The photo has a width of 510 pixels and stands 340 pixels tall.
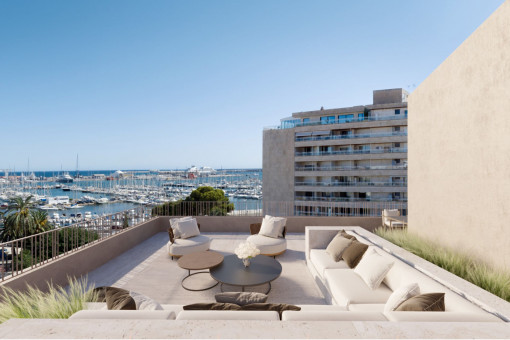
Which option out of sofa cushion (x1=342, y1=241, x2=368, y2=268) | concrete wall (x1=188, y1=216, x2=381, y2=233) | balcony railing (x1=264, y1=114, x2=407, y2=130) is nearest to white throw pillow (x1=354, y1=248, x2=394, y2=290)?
sofa cushion (x1=342, y1=241, x2=368, y2=268)

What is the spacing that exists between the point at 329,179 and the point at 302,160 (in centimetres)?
471

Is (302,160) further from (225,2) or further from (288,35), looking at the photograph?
(225,2)

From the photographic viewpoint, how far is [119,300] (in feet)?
6.73

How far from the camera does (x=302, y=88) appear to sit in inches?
671

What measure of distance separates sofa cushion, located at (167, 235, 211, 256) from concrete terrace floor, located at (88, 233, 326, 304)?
270 mm

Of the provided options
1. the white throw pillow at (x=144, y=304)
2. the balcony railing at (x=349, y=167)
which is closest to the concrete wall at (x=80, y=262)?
the white throw pillow at (x=144, y=304)

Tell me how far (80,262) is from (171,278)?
1.94 meters

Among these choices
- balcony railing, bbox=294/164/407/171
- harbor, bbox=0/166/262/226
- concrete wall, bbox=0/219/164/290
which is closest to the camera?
concrete wall, bbox=0/219/164/290

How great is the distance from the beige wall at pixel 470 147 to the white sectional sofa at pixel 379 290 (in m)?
1.56

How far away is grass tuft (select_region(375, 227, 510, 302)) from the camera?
262 cm

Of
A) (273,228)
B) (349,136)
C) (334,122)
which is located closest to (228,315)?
(273,228)

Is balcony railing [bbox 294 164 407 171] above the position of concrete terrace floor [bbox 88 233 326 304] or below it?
above

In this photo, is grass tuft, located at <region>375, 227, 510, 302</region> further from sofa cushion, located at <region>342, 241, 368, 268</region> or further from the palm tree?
the palm tree

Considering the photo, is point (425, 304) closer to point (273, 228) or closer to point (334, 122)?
point (273, 228)
